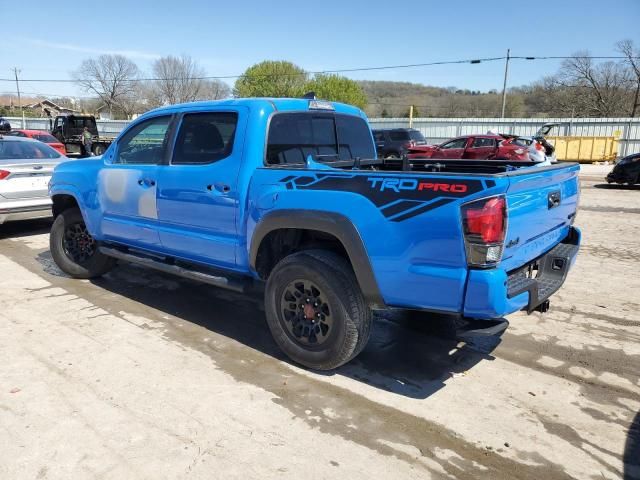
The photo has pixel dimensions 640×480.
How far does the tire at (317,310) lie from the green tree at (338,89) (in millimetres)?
76372

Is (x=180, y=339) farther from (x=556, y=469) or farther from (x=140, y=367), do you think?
(x=556, y=469)

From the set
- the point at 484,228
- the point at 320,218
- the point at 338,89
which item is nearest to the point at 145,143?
the point at 320,218

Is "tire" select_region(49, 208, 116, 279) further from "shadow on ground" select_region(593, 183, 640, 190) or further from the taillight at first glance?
"shadow on ground" select_region(593, 183, 640, 190)

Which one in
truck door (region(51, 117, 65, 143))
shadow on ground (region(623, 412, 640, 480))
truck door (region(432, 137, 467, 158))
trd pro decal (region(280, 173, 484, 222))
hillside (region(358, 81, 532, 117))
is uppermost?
hillside (region(358, 81, 532, 117))

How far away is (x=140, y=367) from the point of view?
12.1 ft

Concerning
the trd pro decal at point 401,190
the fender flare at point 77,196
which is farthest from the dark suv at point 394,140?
the trd pro decal at point 401,190

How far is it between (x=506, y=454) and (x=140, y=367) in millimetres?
2609

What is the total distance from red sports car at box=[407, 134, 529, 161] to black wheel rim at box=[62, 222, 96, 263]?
1330 cm

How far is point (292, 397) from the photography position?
3.31m

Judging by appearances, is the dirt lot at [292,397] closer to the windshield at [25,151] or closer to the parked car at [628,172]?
the windshield at [25,151]

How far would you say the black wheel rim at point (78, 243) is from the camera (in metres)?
5.73

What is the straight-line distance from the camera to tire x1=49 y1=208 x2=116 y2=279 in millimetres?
5703

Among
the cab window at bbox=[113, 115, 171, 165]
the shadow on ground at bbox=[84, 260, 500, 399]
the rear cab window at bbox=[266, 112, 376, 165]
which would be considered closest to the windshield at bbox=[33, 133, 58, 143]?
the shadow on ground at bbox=[84, 260, 500, 399]

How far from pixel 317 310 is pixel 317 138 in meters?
1.60
